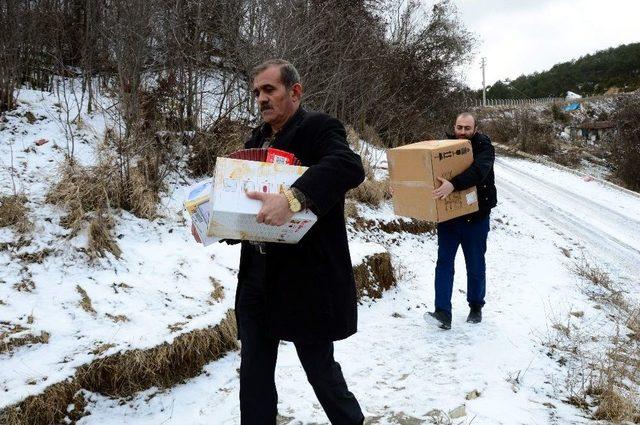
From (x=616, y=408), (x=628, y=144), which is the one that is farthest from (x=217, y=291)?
(x=628, y=144)

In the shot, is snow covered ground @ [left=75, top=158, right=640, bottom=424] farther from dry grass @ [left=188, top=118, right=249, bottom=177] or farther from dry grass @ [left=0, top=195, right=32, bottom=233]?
dry grass @ [left=188, top=118, right=249, bottom=177]

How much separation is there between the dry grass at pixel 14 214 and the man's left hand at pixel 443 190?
351 centimetres

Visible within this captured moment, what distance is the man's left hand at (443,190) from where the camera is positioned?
4250 mm

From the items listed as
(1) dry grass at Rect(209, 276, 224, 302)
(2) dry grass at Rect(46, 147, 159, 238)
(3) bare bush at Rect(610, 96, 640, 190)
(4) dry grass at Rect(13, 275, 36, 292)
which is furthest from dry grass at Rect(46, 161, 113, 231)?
(3) bare bush at Rect(610, 96, 640, 190)

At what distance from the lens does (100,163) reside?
5.12 meters

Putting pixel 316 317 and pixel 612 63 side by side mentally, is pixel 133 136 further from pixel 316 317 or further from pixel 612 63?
pixel 612 63

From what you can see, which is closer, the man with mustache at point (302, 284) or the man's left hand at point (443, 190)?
the man with mustache at point (302, 284)

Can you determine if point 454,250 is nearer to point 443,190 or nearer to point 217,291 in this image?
point 443,190

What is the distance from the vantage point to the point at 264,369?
2.36 m

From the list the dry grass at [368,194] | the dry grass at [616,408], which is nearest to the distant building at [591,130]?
the dry grass at [368,194]

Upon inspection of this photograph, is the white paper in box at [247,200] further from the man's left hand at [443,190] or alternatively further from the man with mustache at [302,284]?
the man's left hand at [443,190]

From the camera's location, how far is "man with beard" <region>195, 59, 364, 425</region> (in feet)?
7.09

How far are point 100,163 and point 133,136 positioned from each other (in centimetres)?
86

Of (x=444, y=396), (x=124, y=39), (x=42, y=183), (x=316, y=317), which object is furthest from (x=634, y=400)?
(x=124, y=39)
